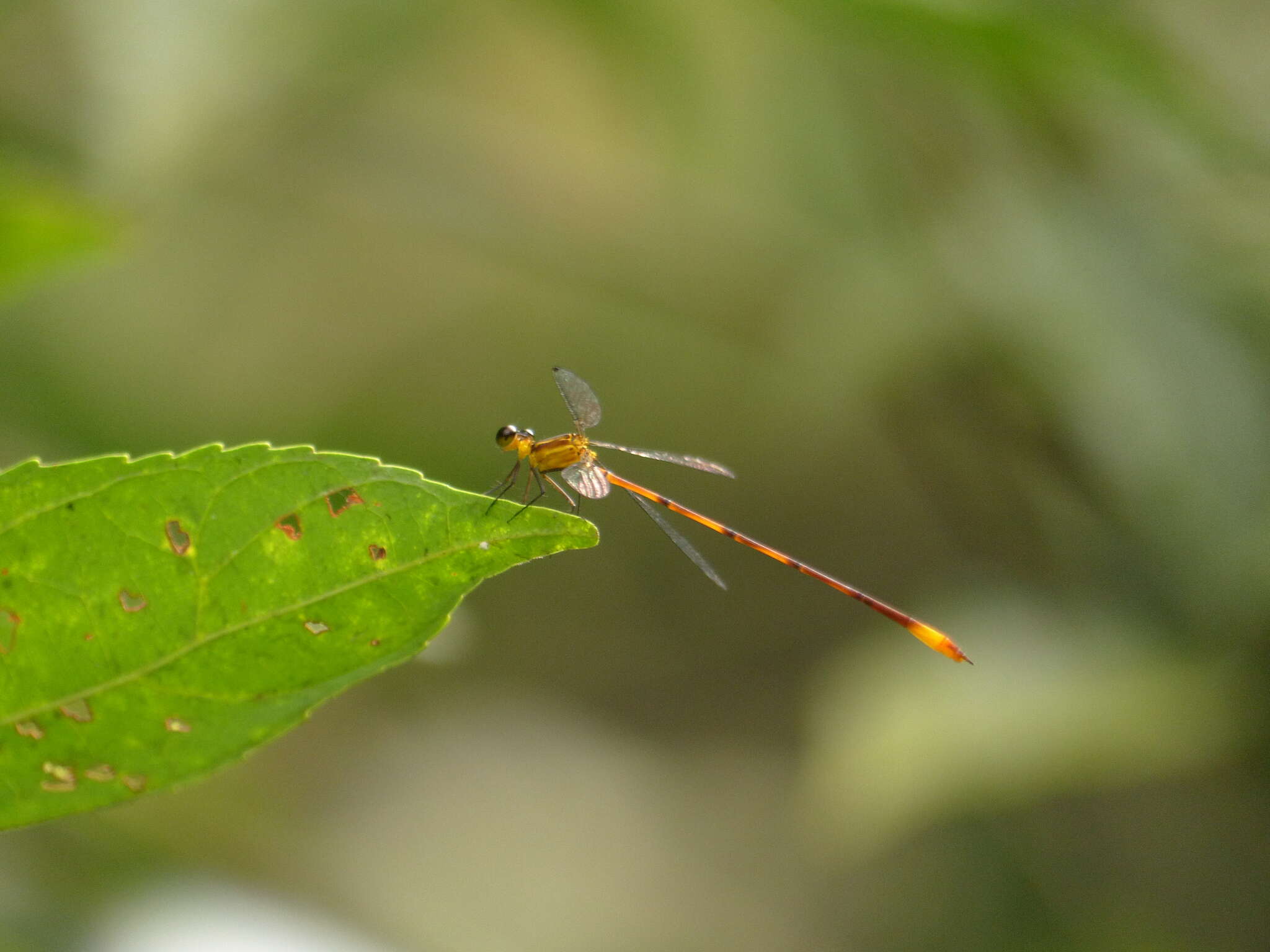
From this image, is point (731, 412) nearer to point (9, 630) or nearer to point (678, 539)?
point (678, 539)

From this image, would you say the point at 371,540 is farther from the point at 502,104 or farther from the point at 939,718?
the point at 502,104

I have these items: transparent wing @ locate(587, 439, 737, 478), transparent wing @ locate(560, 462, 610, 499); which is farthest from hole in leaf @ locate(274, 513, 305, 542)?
transparent wing @ locate(587, 439, 737, 478)

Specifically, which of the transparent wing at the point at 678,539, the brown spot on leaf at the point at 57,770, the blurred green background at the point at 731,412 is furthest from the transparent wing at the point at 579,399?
the brown spot on leaf at the point at 57,770

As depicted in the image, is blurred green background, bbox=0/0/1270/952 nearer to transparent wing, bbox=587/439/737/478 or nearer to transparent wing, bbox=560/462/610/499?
transparent wing, bbox=560/462/610/499

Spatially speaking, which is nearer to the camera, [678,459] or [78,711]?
[78,711]

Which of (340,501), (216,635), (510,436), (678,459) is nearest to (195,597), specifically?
(216,635)
